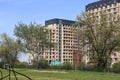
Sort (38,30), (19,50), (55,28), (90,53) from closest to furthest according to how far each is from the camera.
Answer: (90,53) < (38,30) < (19,50) < (55,28)

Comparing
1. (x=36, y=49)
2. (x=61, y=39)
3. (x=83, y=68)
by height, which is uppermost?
(x=61, y=39)

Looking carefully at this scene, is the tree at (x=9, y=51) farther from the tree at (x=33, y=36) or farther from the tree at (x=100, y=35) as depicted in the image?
the tree at (x=100, y=35)

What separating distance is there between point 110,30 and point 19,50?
3330cm

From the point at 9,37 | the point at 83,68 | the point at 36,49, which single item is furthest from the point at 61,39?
the point at 83,68

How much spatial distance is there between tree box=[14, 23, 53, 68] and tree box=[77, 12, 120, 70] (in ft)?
55.3

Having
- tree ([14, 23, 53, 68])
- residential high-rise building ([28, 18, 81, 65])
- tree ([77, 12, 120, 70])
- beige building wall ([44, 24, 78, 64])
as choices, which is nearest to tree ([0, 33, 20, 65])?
tree ([14, 23, 53, 68])

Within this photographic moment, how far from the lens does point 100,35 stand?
59000 millimetres

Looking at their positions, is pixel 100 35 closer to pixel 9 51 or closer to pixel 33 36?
pixel 33 36

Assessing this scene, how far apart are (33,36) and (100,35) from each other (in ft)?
72.5

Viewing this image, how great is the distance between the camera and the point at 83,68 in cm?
6431

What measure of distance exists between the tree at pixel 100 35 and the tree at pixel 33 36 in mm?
16867

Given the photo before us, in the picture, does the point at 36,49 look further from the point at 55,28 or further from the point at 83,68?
the point at 55,28

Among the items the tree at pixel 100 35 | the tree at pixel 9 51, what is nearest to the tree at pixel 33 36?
the tree at pixel 9 51

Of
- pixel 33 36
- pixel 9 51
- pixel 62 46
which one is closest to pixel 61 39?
pixel 62 46
